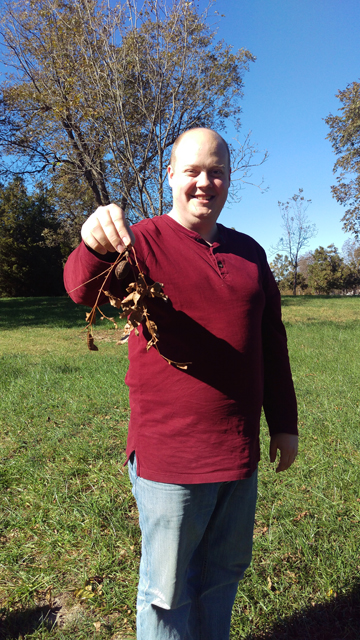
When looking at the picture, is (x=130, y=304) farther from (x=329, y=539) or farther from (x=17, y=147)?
(x=17, y=147)

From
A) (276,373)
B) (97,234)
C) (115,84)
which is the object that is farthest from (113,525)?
(115,84)

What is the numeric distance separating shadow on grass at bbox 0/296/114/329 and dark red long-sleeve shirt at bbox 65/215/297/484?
11.5 metres

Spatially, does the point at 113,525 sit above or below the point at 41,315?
below

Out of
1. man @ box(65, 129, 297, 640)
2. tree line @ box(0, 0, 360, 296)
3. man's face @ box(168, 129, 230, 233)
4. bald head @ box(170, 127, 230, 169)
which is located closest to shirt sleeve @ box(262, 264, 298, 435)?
man @ box(65, 129, 297, 640)

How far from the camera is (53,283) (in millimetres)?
27500

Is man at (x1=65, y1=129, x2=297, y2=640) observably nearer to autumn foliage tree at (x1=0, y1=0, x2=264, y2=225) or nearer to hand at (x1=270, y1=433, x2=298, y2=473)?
hand at (x1=270, y1=433, x2=298, y2=473)

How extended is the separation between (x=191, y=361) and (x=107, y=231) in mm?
491

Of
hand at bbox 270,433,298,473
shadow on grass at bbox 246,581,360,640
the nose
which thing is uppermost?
the nose

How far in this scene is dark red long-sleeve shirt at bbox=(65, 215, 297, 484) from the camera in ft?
4.42

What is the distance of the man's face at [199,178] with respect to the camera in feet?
4.74

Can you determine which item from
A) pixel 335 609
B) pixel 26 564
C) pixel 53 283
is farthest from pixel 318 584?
pixel 53 283

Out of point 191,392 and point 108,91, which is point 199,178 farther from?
point 108,91

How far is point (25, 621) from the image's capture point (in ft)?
7.13

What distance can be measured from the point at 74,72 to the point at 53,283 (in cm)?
1941
